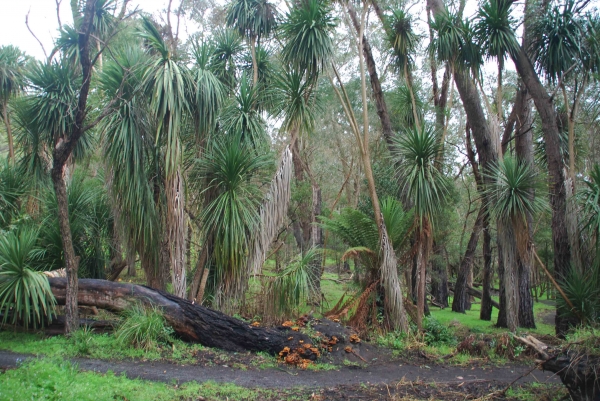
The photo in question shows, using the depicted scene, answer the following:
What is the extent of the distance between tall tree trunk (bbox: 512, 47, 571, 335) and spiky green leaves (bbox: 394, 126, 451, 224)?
11.6 ft

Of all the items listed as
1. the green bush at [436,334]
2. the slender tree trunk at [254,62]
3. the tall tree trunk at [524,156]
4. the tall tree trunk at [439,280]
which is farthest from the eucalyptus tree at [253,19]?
the tall tree trunk at [439,280]

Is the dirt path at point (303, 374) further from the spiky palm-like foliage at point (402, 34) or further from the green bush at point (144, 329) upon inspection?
the spiky palm-like foliage at point (402, 34)

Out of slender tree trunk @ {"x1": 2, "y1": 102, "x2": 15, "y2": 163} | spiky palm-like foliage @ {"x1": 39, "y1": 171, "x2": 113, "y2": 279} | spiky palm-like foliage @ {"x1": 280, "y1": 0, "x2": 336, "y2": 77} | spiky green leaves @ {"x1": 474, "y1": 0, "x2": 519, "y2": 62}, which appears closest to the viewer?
spiky palm-like foliage @ {"x1": 39, "y1": 171, "x2": 113, "y2": 279}

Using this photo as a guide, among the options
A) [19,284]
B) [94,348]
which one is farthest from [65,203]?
[94,348]

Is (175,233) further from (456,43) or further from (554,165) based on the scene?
(554,165)

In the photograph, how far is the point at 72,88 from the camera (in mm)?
11117

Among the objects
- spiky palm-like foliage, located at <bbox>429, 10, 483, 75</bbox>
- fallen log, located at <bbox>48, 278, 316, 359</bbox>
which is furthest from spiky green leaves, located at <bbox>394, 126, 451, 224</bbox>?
fallen log, located at <bbox>48, 278, 316, 359</bbox>

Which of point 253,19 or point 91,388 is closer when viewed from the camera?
point 91,388

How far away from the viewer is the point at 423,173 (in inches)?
414

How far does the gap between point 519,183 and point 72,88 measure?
10512 mm

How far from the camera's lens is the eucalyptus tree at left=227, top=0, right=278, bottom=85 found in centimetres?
1278

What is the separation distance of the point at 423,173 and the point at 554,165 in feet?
14.3

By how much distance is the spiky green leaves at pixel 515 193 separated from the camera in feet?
35.1

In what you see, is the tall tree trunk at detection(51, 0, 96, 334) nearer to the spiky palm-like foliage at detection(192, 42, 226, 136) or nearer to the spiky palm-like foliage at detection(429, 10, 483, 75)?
the spiky palm-like foliage at detection(192, 42, 226, 136)
